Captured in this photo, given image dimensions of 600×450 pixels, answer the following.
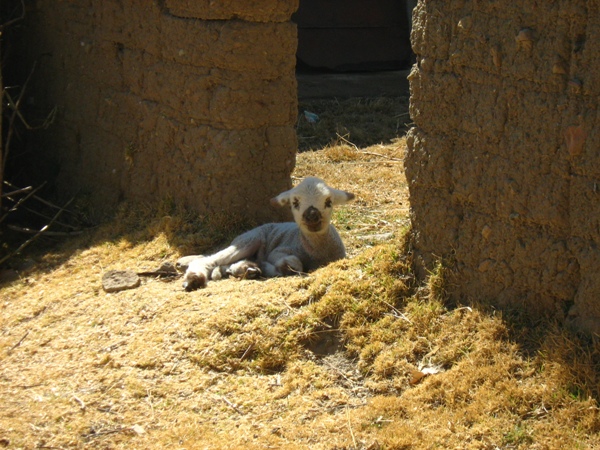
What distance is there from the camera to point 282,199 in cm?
767

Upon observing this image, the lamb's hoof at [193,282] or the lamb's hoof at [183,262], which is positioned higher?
the lamb's hoof at [193,282]

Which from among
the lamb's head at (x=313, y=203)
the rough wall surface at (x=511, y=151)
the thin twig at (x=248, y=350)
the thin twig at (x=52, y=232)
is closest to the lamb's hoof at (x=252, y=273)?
the lamb's head at (x=313, y=203)

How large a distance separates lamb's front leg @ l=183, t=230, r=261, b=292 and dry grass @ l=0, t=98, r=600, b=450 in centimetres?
13

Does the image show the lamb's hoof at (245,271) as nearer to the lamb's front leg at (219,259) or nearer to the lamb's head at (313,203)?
the lamb's front leg at (219,259)

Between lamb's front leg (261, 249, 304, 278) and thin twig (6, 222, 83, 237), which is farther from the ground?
lamb's front leg (261, 249, 304, 278)

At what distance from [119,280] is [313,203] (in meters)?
1.87

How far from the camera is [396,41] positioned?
50.4 feet

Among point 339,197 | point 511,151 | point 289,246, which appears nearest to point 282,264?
point 289,246

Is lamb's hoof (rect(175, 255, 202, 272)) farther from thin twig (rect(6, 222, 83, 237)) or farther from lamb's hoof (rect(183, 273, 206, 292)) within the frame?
thin twig (rect(6, 222, 83, 237))

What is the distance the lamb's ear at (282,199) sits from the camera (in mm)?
7641

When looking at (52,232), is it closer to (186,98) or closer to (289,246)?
(186,98)

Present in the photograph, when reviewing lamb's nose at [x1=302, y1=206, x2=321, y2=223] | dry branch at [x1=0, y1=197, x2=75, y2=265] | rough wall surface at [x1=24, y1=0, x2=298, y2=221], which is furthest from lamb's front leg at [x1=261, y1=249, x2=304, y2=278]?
dry branch at [x1=0, y1=197, x2=75, y2=265]

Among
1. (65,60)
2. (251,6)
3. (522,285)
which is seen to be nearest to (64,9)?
(65,60)

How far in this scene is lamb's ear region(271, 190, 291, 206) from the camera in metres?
7.64
